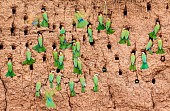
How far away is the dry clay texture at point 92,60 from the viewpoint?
24.5ft

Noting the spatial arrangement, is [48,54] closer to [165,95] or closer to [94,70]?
[94,70]

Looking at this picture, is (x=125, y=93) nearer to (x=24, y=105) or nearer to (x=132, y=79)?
(x=132, y=79)

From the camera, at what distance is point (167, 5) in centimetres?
748

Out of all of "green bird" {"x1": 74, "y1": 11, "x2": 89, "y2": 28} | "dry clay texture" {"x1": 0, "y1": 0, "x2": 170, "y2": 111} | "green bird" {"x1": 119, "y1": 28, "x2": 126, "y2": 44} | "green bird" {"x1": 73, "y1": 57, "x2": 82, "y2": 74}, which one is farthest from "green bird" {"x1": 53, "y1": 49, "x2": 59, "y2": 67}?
"green bird" {"x1": 119, "y1": 28, "x2": 126, "y2": 44}

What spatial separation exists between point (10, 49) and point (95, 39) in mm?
752

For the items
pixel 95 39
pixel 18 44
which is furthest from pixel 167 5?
pixel 18 44

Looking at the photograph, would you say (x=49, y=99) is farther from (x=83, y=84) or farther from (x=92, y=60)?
(x=92, y=60)

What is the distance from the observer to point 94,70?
7.48m

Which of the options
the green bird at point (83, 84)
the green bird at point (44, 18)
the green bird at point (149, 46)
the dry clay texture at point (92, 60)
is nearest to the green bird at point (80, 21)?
the dry clay texture at point (92, 60)

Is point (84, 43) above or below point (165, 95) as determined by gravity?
above

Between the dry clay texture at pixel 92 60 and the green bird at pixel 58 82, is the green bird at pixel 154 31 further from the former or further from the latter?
the green bird at pixel 58 82

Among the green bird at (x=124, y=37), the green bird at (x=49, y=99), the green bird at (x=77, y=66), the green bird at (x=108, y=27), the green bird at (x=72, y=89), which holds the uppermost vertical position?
the green bird at (x=108, y=27)

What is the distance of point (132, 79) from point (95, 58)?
0.37 metres

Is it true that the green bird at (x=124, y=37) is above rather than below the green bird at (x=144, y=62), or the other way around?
above
